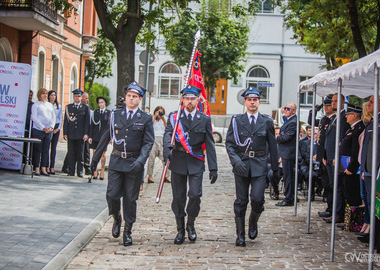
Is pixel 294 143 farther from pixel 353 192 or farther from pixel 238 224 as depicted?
pixel 238 224

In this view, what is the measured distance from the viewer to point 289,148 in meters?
12.0

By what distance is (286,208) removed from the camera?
1177cm

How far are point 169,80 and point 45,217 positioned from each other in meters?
39.0

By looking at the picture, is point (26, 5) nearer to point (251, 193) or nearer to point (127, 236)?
point (127, 236)

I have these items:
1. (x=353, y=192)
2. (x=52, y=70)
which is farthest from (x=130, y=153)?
(x=52, y=70)

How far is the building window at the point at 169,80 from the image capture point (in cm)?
4762

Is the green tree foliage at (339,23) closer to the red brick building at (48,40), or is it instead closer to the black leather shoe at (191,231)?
the red brick building at (48,40)

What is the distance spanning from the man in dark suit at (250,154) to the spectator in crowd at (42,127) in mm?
7076

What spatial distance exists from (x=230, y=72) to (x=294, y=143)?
2667 centimetres

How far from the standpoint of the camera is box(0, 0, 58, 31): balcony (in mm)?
18234

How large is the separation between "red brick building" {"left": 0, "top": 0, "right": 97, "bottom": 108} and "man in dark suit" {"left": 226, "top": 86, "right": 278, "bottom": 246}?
31.7ft

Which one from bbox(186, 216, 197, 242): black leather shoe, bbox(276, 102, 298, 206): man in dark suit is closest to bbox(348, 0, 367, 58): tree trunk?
bbox(276, 102, 298, 206): man in dark suit

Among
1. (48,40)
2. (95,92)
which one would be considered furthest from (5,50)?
(95,92)

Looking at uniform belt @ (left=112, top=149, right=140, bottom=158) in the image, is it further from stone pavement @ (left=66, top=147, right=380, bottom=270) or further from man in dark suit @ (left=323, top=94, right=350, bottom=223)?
man in dark suit @ (left=323, top=94, right=350, bottom=223)
